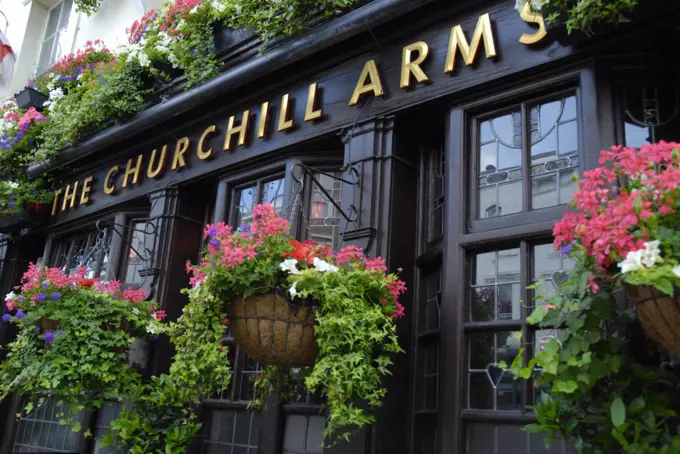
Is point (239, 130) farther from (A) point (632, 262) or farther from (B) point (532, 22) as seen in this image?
(A) point (632, 262)

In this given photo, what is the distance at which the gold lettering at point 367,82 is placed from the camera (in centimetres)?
496

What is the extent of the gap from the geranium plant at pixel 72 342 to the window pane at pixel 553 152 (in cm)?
313

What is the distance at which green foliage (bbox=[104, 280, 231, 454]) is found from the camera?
3893 millimetres

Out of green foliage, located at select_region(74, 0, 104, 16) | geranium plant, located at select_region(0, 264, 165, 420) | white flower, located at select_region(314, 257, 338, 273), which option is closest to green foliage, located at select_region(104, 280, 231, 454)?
geranium plant, located at select_region(0, 264, 165, 420)

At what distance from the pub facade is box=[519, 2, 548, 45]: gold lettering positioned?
17 millimetres

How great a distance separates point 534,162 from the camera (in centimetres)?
420

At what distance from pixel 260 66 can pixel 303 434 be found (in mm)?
3041

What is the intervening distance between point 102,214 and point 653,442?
649 centimetres

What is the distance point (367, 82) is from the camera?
199 inches

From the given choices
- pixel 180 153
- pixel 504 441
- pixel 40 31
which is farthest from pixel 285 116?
pixel 40 31

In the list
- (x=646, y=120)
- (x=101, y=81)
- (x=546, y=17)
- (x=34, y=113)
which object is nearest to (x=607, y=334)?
(x=646, y=120)

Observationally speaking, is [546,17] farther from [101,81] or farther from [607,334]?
[101,81]

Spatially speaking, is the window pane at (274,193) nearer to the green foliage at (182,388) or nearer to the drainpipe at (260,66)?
the drainpipe at (260,66)

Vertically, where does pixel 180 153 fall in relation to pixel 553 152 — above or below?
above
